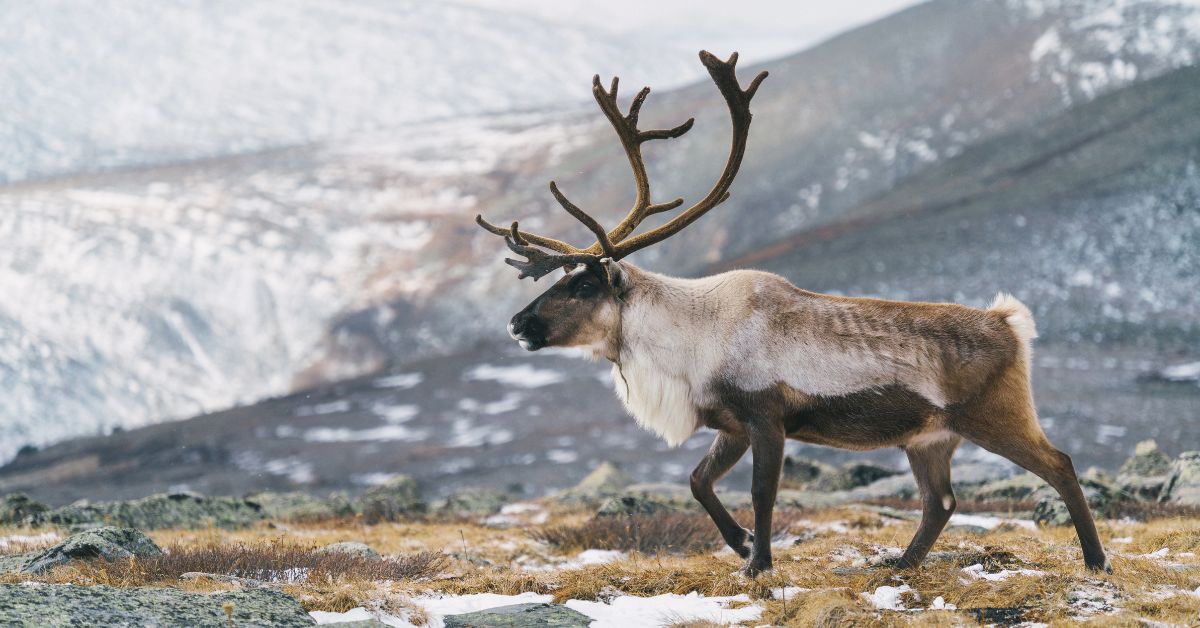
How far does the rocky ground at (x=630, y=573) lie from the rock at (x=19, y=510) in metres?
0.05

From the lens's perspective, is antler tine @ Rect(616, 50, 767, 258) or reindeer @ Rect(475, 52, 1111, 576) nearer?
reindeer @ Rect(475, 52, 1111, 576)

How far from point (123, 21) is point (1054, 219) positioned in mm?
82520

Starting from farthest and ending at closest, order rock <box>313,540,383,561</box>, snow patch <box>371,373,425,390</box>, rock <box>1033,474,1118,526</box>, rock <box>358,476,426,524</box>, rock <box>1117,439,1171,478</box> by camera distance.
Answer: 1. snow patch <box>371,373,425,390</box>
2. rock <box>1117,439,1171,478</box>
3. rock <box>358,476,426,524</box>
4. rock <box>1033,474,1118,526</box>
5. rock <box>313,540,383,561</box>

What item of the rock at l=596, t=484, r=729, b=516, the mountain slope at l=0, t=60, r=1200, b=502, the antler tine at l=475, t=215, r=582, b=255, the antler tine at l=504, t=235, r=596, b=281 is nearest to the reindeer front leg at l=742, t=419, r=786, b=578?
the antler tine at l=504, t=235, r=596, b=281

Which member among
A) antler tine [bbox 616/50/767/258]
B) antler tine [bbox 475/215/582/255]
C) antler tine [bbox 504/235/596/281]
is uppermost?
antler tine [bbox 616/50/767/258]

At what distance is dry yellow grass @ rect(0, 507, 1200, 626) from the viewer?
534 cm

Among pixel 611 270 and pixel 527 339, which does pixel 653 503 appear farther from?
pixel 611 270

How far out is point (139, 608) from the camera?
4867 millimetres

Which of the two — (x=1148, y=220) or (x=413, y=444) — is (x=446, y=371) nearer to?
(x=413, y=444)

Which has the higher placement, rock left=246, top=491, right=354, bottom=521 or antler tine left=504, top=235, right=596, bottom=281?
antler tine left=504, top=235, right=596, bottom=281

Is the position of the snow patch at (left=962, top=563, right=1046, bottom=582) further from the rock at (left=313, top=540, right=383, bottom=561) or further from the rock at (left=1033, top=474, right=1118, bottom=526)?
the rock at (left=313, top=540, right=383, bottom=561)

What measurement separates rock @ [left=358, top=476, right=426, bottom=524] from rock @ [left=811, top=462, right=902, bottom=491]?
6.33m

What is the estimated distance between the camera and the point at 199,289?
2094 inches

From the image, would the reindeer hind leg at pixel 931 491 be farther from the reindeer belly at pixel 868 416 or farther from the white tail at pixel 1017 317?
the white tail at pixel 1017 317
